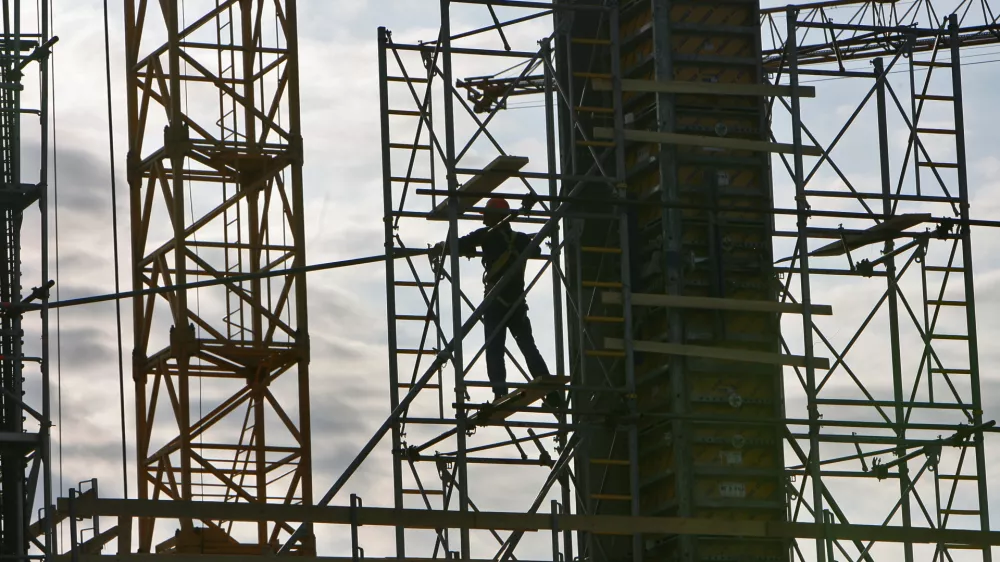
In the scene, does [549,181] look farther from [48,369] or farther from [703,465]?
[48,369]

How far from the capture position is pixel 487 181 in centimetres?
2522

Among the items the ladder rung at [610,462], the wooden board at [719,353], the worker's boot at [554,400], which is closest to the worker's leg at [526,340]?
the worker's boot at [554,400]

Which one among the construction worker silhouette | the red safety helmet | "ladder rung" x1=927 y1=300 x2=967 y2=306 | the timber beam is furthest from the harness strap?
"ladder rung" x1=927 y1=300 x2=967 y2=306

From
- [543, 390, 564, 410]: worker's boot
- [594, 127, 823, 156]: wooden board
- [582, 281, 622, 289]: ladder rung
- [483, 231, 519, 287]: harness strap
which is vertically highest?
[594, 127, 823, 156]: wooden board

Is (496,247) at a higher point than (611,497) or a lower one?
higher

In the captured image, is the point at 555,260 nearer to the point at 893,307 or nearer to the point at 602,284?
the point at 602,284

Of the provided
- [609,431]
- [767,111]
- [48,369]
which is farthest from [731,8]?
[48,369]

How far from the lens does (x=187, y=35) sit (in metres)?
42.9

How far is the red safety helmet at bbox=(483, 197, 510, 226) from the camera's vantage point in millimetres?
25469

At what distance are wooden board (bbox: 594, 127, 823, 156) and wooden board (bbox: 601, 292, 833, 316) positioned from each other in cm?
183

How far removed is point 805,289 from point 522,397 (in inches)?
143

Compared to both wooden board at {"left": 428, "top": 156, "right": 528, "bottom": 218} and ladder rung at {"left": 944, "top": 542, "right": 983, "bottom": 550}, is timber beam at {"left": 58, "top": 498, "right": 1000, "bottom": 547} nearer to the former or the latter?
ladder rung at {"left": 944, "top": 542, "right": 983, "bottom": 550}

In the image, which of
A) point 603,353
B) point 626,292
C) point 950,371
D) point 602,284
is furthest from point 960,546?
point 602,284

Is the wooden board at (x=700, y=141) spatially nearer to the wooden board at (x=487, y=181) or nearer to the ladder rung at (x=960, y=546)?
the wooden board at (x=487, y=181)
